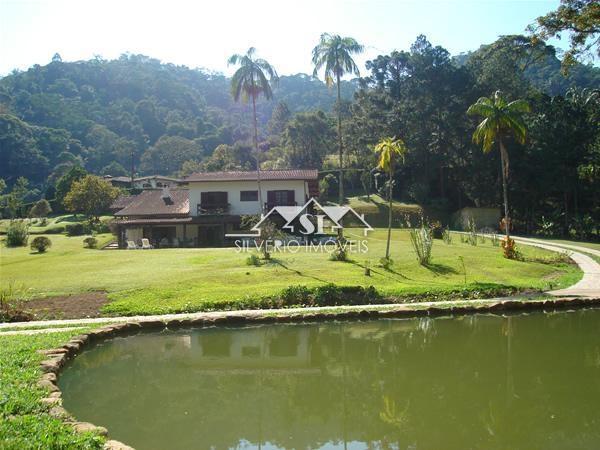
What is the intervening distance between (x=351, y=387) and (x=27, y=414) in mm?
4819

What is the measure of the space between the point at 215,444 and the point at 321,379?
3.01 metres

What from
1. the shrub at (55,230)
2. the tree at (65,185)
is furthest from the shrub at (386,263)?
the tree at (65,185)

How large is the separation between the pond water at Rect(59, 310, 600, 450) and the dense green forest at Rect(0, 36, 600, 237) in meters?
15.0

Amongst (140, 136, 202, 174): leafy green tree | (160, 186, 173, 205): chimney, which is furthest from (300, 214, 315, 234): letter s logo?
(140, 136, 202, 174): leafy green tree

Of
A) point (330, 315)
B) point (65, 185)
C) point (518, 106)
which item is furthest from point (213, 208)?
point (65, 185)

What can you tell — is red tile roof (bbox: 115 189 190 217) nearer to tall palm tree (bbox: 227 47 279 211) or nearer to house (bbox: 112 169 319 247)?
house (bbox: 112 169 319 247)

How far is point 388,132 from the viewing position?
2036 inches

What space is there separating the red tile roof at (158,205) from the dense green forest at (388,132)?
18251mm

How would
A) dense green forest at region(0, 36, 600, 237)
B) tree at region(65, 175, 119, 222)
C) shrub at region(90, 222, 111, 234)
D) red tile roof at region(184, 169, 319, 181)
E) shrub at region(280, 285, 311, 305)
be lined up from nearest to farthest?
shrub at region(280, 285, 311, 305) < red tile roof at region(184, 169, 319, 181) < dense green forest at region(0, 36, 600, 237) < shrub at region(90, 222, 111, 234) < tree at region(65, 175, 119, 222)

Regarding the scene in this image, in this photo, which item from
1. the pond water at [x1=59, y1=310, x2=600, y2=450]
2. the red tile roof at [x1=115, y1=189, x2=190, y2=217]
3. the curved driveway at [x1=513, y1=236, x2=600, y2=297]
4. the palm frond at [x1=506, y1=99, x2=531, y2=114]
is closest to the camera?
the pond water at [x1=59, y1=310, x2=600, y2=450]

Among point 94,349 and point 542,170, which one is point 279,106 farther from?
point 94,349

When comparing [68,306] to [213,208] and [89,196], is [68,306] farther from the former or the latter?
[89,196]

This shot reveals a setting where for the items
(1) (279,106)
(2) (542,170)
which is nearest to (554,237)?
(2) (542,170)

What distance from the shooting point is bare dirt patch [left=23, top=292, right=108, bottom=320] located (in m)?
14.9
